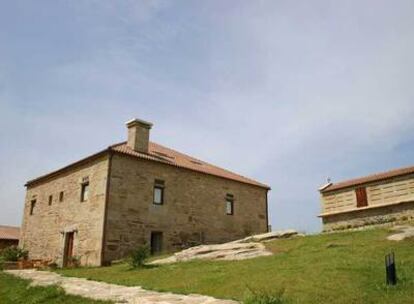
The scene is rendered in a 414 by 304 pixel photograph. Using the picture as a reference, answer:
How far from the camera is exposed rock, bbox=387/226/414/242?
13.9 meters

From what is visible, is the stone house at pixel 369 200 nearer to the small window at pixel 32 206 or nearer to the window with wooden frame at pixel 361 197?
the window with wooden frame at pixel 361 197

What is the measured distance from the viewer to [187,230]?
24328mm

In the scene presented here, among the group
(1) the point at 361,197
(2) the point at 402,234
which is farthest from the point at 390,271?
(1) the point at 361,197

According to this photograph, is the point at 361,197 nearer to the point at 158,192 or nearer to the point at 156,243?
the point at 158,192

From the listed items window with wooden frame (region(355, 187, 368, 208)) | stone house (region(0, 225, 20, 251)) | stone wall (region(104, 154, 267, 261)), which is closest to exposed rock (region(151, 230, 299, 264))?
stone wall (region(104, 154, 267, 261))

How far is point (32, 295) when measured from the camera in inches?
448

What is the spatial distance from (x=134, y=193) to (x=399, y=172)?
14.9 meters

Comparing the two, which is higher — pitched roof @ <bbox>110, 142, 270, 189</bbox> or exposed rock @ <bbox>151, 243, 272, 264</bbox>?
pitched roof @ <bbox>110, 142, 270, 189</bbox>

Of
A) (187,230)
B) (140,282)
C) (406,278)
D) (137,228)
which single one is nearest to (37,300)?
(140,282)

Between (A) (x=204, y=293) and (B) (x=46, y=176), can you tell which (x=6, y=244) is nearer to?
(B) (x=46, y=176)

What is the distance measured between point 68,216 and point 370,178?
17937 mm

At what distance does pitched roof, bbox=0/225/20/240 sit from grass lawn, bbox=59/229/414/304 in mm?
28499

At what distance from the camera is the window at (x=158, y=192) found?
23250mm

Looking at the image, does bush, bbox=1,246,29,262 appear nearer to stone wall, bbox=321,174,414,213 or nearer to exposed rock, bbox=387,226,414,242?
stone wall, bbox=321,174,414,213
